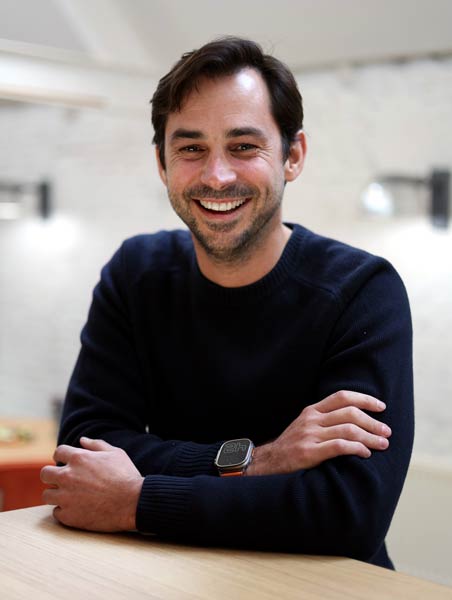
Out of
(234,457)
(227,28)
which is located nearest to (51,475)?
(234,457)

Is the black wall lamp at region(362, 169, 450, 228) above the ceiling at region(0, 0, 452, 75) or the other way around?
the other way around

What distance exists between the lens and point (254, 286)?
1921mm

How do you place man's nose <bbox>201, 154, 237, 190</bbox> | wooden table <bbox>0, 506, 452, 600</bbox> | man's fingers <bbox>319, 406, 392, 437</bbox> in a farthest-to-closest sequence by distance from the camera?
man's nose <bbox>201, 154, 237, 190</bbox>
man's fingers <bbox>319, 406, 392, 437</bbox>
wooden table <bbox>0, 506, 452, 600</bbox>

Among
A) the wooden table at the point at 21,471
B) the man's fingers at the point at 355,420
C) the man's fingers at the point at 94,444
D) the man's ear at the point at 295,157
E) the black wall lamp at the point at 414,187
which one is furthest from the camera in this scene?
the wooden table at the point at 21,471

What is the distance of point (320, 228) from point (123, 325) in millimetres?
3209

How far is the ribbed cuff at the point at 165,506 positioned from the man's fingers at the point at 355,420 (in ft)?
0.94

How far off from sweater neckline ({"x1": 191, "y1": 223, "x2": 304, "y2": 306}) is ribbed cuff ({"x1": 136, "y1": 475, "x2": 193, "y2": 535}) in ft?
1.61

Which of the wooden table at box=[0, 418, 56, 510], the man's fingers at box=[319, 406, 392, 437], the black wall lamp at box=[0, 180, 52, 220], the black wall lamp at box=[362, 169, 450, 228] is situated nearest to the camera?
the man's fingers at box=[319, 406, 392, 437]

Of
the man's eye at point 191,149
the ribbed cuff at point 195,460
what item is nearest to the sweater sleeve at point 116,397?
the ribbed cuff at point 195,460

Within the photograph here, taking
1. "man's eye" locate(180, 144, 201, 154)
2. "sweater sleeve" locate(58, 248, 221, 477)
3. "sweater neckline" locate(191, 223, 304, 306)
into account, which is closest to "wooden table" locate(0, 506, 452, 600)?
"sweater sleeve" locate(58, 248, 221, 477)

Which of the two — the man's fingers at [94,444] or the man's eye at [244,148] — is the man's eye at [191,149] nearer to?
the man's eye at [244,148]

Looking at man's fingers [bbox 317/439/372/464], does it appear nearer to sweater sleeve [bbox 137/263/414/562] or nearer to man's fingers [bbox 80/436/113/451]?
sweater sleeve [bbox 137/263/414/562]

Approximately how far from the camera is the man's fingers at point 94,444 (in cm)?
171

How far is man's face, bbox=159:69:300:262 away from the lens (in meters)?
1.83
